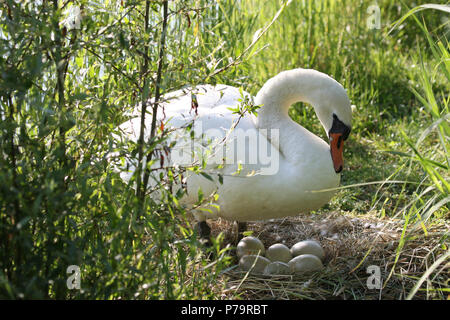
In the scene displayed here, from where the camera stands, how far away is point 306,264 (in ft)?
9.98

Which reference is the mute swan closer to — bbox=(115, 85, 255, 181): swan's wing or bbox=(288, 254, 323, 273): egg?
bbox=(115, 85, 255, 181): swan's wing

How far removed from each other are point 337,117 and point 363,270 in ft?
2.80

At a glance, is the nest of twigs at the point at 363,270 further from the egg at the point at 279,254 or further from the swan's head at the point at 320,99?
the swan's head at the point at 320,99

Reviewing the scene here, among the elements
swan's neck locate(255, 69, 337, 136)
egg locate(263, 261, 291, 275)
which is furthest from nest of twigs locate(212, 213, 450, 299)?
swan's neck locate(255, 69, 337, 136)

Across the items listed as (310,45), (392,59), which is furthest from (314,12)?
(392,59)

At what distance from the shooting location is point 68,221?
2088mm

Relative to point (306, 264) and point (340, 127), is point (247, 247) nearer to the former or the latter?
point (306, 264)

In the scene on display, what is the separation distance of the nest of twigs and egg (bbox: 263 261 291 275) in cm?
3

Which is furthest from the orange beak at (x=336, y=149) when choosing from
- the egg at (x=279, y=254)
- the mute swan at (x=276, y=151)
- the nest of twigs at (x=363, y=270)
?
the egg at (x=279, y=254)

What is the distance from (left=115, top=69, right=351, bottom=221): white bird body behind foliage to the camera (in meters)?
3.05

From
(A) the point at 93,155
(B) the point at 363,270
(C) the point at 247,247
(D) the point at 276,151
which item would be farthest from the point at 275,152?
(A) the point at 93,155
